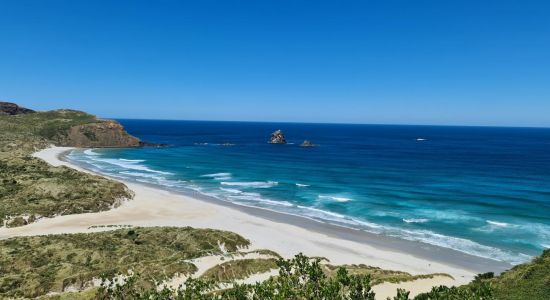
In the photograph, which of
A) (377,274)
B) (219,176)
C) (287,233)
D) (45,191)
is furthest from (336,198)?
(45,191)

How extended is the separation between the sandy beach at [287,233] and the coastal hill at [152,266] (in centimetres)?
235

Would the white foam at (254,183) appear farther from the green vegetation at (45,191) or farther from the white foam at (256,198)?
the green vegetation at (45,191)

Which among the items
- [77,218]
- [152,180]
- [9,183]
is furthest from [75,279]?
[152,180]

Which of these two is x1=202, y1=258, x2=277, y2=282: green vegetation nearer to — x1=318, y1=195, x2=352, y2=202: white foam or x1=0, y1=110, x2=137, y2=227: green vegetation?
x1=318, y1=195, x2=352, y2=202: white foam

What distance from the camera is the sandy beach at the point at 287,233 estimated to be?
133 feet

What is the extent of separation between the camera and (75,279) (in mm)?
32906

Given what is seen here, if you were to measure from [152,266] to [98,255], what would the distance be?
7674 mm

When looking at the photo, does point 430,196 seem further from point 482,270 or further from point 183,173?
point 183,173

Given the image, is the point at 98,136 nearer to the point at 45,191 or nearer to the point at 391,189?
the point at 45,191

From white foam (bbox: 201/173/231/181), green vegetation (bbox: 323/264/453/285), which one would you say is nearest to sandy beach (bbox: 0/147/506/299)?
green vegetation (bbox: 323/264/453/285)

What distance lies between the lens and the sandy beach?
40656mm

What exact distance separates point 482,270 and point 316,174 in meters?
60.0

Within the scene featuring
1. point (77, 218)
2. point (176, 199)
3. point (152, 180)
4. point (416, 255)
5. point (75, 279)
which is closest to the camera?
point (75, 279)

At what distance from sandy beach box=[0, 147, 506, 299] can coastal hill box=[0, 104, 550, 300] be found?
2.35 metres
